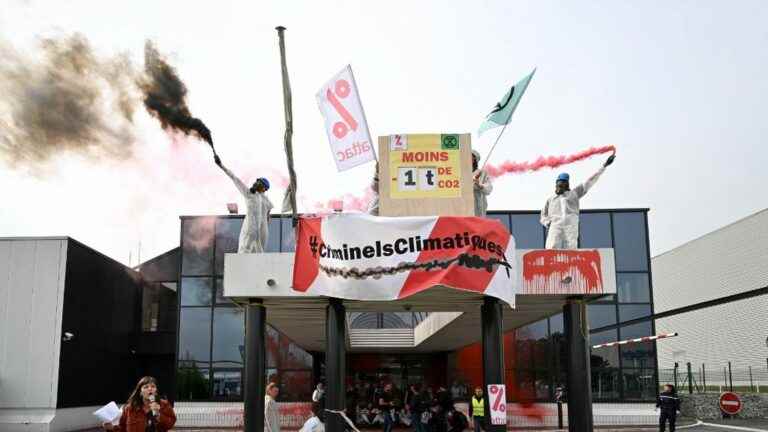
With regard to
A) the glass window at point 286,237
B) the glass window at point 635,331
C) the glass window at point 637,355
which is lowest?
the glass window at point 637,355

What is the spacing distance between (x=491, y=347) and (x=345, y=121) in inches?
172

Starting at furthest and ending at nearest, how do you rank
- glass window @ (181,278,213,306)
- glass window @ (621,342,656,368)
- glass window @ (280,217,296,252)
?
glass window @ (181,278,213,306)
glass window @ (280,217,296,252)
glass window @ (621,342,656,368)

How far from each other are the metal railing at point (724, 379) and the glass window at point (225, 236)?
19823 millimetres

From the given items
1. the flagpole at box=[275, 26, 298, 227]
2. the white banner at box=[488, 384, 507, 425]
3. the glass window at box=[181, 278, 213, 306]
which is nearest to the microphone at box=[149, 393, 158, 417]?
the flagpole at box=[275, 26, 298, 227]

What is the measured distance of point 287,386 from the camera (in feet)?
99.5

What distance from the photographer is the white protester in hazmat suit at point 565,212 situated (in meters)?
12.9

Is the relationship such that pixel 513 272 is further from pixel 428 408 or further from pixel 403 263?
pixel 428 408

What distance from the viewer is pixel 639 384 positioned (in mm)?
29188

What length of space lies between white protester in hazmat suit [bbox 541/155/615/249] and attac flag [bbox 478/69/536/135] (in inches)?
59.0

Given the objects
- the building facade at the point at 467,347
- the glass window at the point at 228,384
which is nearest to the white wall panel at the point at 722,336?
the building facade at the point at 467,347

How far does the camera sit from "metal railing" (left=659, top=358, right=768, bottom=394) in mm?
33906

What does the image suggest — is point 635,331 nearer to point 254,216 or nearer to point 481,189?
point 481,189

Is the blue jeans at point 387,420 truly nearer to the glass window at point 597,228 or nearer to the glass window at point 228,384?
the glass window at point 228,384

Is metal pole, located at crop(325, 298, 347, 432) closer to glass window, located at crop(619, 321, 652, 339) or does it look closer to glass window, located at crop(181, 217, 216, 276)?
glass window, located at crop(181, 217, 216, 276)
